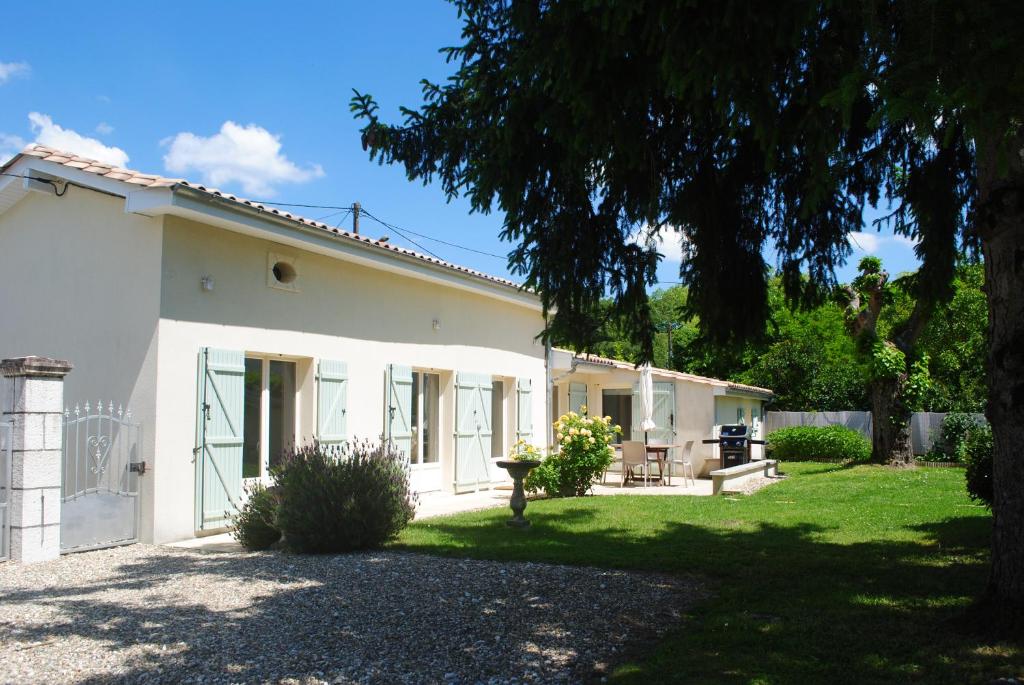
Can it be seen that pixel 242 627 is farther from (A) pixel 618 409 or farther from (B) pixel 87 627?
(A) pixel 618 409

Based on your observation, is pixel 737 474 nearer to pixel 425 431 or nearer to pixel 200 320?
pixel 425 431

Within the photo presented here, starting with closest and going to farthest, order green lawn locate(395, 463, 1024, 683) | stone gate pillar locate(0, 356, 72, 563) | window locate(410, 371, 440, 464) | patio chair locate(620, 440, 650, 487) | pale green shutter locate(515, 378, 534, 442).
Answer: green lawn locate(395, 463, 1024, 683), stone gate pillar locate(0, 356, 72, 563), window locate(410, 371, 440, 464), patio chair locate(620, 440, 650, 487), pale green shutter locate(515, 378, 534, 442)

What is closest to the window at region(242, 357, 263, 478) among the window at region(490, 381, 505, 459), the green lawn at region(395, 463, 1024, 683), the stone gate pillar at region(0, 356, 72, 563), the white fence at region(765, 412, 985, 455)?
the green lawn at region(395, 463, 1024, 683)

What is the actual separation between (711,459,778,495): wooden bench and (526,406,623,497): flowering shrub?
6.04 feet

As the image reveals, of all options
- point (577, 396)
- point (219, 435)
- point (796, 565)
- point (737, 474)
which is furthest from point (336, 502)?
point (577, 396)

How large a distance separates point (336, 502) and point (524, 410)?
27.4ft

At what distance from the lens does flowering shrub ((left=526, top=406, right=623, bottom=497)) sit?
13180 mm

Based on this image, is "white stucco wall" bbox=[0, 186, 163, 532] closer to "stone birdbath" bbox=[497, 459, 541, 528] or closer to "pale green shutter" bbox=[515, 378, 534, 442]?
"stone birdbath" bbox=[497, 459, 541, 528]

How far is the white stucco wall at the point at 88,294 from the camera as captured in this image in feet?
29.3

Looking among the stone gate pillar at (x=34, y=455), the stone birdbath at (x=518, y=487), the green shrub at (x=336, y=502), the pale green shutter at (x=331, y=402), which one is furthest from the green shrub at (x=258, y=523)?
the stone birdbath at (x=518, y=487)

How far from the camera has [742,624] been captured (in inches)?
208

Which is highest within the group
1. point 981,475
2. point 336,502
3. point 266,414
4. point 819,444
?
point 266,414

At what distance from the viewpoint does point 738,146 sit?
22.2 feet

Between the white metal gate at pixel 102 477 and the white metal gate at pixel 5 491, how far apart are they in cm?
60
